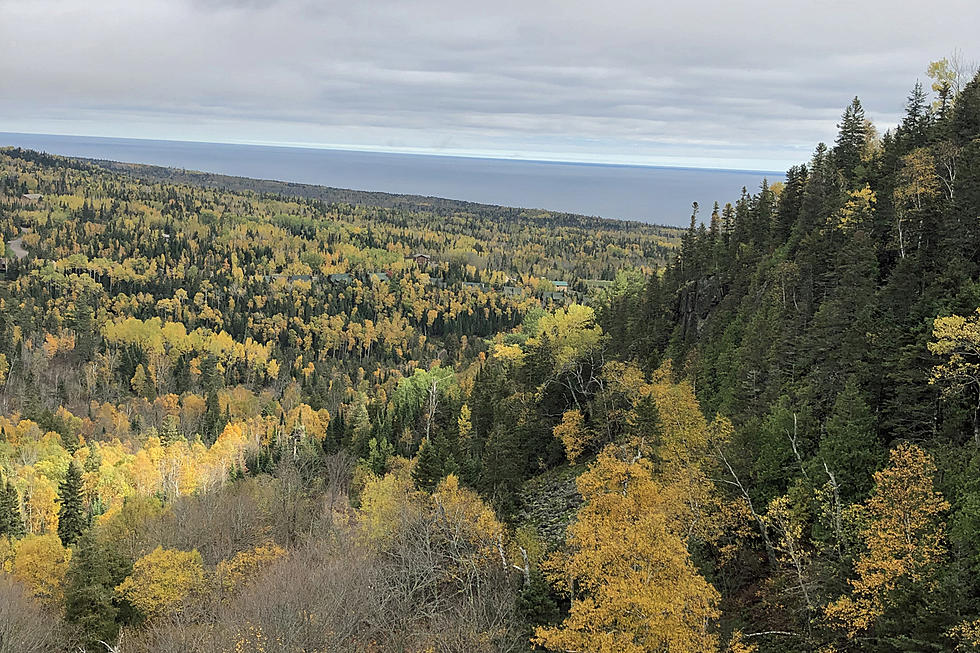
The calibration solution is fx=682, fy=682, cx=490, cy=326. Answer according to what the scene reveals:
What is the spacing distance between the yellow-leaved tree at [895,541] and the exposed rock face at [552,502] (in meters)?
15.0

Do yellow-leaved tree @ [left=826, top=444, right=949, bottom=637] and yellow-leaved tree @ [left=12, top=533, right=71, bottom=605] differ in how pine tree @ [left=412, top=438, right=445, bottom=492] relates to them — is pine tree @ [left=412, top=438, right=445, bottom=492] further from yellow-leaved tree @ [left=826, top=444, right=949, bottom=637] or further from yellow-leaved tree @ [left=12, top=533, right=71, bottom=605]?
yellow-leaved tree @ [left=826, top=444, right=949, bottom=637]

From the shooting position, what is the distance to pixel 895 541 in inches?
838

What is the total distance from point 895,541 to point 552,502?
24.2 metres

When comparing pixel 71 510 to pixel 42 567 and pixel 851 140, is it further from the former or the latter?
pixel 851 140

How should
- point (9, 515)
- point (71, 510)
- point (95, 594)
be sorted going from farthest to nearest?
point (71, 510)
point (9, 515)
point (95, 594)

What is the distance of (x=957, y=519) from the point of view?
21328 millimetres

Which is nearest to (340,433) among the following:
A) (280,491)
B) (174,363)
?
(280,491)

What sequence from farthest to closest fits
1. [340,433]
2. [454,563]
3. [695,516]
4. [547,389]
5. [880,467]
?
[340,433], [547,389], [454,563], [695,516], [880,467]

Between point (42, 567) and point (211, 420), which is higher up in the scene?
point (42, 567)

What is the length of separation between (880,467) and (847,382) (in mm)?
4329

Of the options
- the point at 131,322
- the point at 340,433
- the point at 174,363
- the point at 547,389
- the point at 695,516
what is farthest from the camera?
the point at 131,322

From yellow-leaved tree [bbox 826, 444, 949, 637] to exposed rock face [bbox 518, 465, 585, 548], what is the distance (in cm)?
1505

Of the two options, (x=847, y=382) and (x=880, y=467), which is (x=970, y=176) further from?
(x=880, y=467)

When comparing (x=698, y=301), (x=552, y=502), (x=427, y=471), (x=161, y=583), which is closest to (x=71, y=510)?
(x=161, y=583)
